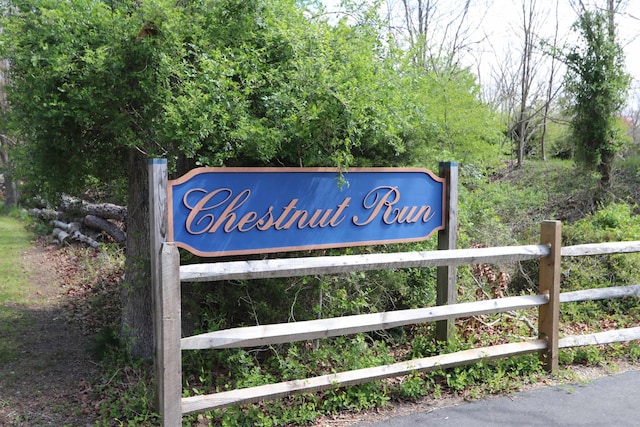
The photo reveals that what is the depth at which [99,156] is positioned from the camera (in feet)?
17.9

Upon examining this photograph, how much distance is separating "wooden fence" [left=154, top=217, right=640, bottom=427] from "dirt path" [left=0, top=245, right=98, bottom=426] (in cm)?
121

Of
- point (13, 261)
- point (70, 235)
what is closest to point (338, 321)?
point (13, 261)

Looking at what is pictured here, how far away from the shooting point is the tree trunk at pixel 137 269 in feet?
17.3

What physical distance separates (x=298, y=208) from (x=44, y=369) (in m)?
3.22

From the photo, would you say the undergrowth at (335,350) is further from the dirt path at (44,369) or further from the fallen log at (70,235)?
the fallen log at (70,235)

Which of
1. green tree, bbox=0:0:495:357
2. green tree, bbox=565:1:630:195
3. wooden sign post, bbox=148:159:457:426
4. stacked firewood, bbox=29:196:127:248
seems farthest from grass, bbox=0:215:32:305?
green tree, bbox=565:1:630:195

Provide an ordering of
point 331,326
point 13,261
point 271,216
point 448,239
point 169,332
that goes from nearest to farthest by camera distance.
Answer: point 169,332
point 331,326
point 271,216
point 448,239
point 13,261

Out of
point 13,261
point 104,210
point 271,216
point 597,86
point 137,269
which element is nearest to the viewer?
point 271,216

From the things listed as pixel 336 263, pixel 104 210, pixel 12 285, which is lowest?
pixel 12 285

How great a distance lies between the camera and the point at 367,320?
4.11 m

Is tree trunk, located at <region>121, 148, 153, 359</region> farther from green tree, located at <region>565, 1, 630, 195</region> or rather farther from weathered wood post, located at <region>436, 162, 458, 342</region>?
green tree, located at <region>565, 1, 630, 195</region>

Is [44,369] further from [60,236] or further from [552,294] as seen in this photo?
[60,236]

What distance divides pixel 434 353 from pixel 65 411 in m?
3.24

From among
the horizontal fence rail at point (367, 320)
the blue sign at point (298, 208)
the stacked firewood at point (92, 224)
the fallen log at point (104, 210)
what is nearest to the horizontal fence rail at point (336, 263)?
the horizontal fence rail at point (367, 320)
